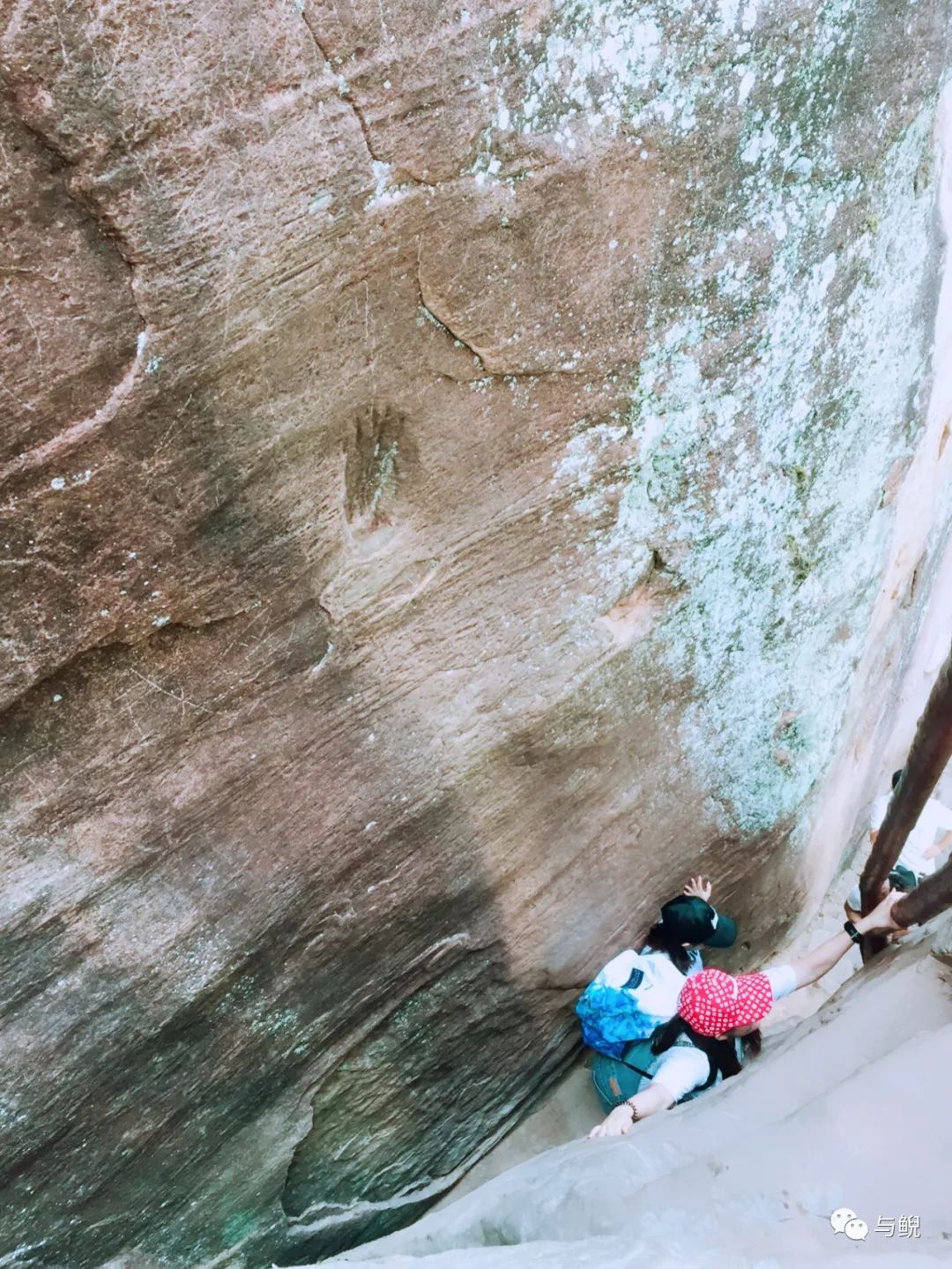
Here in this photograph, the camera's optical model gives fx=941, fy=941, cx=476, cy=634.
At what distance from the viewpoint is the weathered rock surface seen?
1.55 meters

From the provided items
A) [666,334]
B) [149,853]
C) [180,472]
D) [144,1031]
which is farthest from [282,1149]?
[666,334]

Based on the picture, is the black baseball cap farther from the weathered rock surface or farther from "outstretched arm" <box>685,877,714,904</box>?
the weathered rock surface

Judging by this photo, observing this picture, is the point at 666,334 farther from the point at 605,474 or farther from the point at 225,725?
the point at 225,725

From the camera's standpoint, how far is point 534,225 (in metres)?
1.67

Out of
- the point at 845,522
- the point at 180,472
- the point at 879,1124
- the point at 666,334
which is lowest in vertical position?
the point at 879,1124

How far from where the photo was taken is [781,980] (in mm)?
2533

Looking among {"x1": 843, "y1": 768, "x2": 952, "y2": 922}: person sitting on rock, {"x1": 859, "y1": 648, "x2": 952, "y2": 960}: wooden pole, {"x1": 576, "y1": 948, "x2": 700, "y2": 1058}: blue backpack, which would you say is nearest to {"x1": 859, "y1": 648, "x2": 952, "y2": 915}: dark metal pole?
{"x1": 859, "y1": 648, "x2": 952, "y2": 960}: wooden pole

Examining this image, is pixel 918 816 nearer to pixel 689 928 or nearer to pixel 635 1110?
pixel 689 928

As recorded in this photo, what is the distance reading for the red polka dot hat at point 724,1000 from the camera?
8.09ft

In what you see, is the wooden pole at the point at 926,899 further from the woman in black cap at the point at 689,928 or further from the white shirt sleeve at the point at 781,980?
the woman in black cap at the point at 689,928

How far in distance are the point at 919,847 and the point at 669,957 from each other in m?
1.01

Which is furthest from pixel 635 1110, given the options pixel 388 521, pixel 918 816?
pixel 388 521

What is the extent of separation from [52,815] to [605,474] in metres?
1.28

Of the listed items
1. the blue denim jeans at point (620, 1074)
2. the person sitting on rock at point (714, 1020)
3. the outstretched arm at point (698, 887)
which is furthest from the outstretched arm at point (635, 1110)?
the outstretched arm at point (698, 887)
